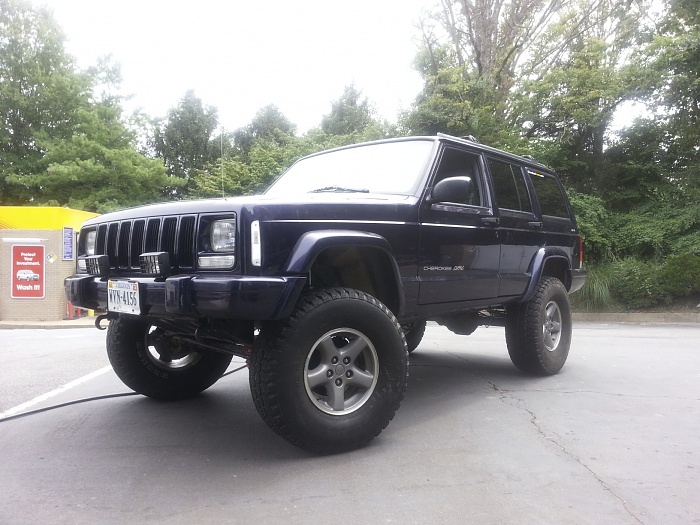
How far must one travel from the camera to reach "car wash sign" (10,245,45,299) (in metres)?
15.8

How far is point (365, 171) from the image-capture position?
4.39 m

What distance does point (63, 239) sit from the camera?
1591 centimetres

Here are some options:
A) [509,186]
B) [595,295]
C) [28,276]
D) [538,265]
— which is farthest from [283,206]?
[28,276]

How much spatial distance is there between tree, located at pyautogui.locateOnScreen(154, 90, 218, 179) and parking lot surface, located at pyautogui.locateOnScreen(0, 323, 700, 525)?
82.9ft

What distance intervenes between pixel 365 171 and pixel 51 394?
3413 mm

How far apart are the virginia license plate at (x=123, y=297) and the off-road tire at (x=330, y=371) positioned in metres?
0.74

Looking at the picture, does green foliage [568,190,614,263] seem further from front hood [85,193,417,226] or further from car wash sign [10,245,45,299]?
car wash sign [10,245,45,299]

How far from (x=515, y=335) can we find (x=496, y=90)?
1489cm

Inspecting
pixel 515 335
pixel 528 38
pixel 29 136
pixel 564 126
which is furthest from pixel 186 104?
pixel 515 335

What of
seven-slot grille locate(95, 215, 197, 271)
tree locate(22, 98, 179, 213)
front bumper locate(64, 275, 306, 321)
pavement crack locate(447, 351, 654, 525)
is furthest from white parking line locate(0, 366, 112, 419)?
tree locate(22, 98, 179, 213)

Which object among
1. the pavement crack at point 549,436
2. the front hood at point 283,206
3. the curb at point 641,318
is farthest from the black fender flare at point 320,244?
the curb at point 641,318

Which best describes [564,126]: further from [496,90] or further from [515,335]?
[515,335]

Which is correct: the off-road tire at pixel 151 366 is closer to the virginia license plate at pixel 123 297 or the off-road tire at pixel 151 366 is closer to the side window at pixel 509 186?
the virginia license plate at pixel 123 297

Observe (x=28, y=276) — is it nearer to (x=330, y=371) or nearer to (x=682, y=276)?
(x=330, y=371)
